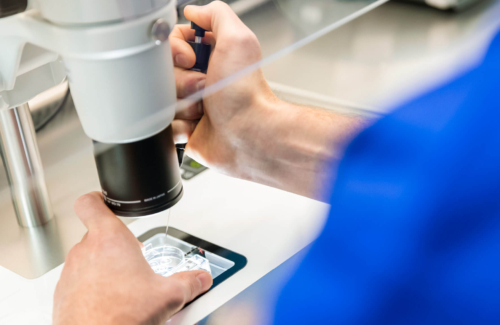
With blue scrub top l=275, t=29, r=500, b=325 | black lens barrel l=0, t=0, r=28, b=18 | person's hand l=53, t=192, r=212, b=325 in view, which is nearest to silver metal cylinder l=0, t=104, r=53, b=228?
person's hand l=53, t=192, r=212, b=325

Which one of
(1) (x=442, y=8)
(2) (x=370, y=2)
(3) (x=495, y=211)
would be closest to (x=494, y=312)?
(3) (x=495, y=211)

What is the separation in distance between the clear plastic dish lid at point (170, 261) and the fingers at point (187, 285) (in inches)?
1.3

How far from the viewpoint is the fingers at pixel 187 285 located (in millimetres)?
542

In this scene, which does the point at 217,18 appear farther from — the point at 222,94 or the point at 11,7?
the point at 11,7

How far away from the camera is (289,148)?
0.76 m

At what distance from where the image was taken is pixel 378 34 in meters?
1.09

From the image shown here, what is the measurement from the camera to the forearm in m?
0.72

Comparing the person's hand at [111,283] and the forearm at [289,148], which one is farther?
the forearm at [289,148]

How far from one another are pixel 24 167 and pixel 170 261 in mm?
206

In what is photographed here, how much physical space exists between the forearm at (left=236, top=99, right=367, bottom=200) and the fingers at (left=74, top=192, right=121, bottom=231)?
0.26m

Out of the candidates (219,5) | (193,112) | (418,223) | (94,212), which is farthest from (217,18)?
(418,223)

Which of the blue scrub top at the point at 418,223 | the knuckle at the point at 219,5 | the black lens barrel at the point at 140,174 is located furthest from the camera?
the knuckle at the point at 219,5

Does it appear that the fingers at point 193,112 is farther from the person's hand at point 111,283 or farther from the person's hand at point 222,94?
the person's hand at point 111,283

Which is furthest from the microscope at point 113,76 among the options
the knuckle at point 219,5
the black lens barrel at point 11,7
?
the knuckle at point 219,5
